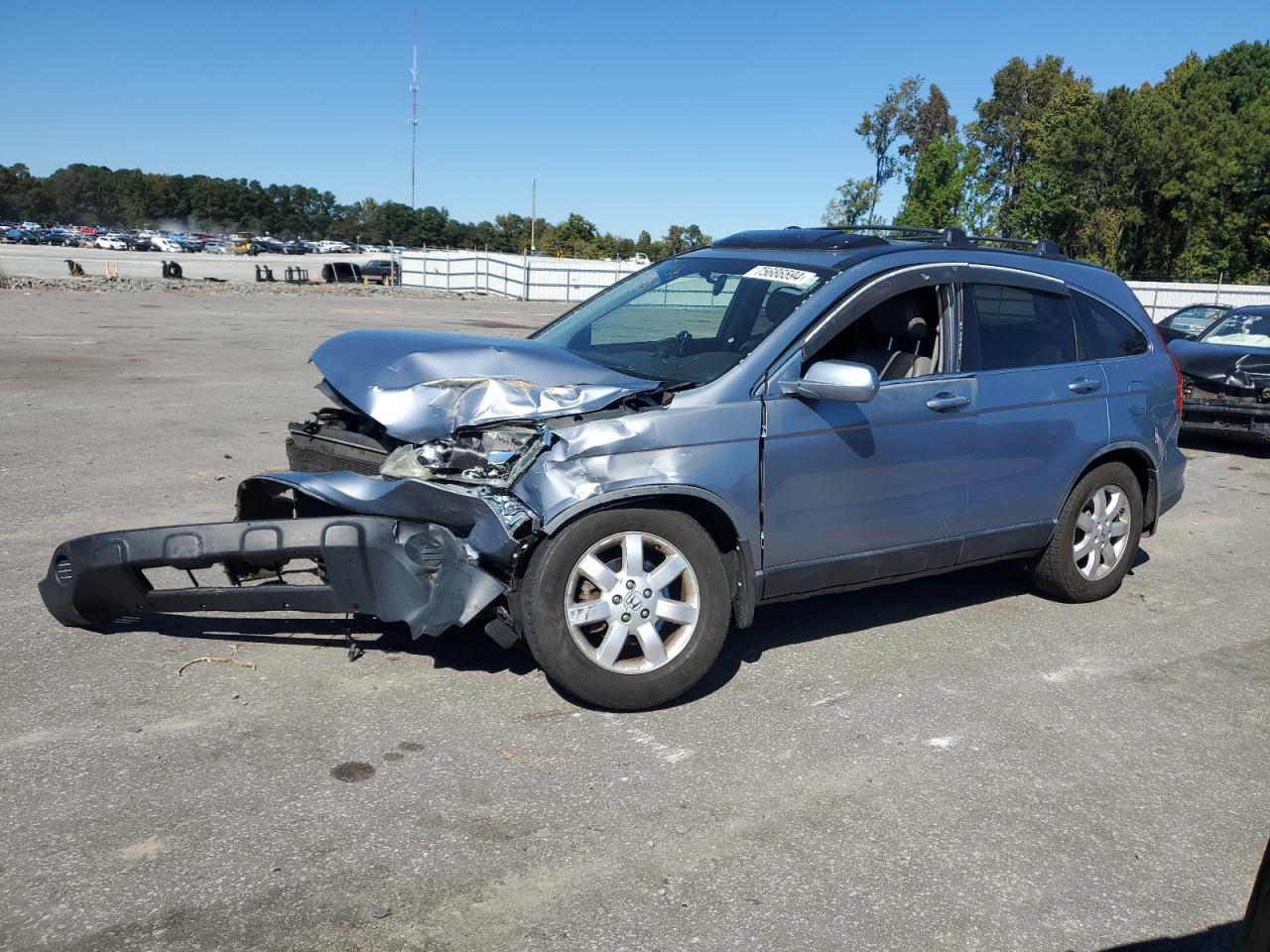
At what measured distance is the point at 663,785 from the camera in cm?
364

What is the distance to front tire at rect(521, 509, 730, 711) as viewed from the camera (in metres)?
3.97

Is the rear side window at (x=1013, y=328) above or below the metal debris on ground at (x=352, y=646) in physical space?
above

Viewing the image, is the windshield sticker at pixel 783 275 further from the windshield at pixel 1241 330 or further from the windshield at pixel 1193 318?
the windshield at pixel 1193 318

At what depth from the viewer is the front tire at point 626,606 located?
397 centimetres

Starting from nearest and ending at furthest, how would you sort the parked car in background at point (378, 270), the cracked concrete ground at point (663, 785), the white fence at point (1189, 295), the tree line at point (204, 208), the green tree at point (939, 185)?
the cracked concrete ground at point (663, 785)
the white fence at point (1189, 295)
the parked car in background at point (378, 270)
the green tree at point (939, 185)
the tree line at point (204, 208)

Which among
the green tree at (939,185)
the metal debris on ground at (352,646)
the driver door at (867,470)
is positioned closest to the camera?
the driver door at (867,470)

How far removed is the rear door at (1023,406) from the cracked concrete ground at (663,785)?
→ 0.59 meters

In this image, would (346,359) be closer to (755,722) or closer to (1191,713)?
(755,722)

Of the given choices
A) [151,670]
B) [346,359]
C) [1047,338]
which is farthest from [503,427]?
[1047,338]

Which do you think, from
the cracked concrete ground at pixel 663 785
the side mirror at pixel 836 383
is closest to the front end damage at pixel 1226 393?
the cracked concrete ground at pixel 663 785

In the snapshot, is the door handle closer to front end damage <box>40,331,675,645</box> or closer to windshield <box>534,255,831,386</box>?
windshield <box>534,255,831,386</box>

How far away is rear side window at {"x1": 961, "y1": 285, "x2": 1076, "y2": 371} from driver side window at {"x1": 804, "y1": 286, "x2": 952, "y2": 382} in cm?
15

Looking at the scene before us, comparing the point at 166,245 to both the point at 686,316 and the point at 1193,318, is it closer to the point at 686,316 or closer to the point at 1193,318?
the point at 1193,318

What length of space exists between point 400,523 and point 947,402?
255cm
